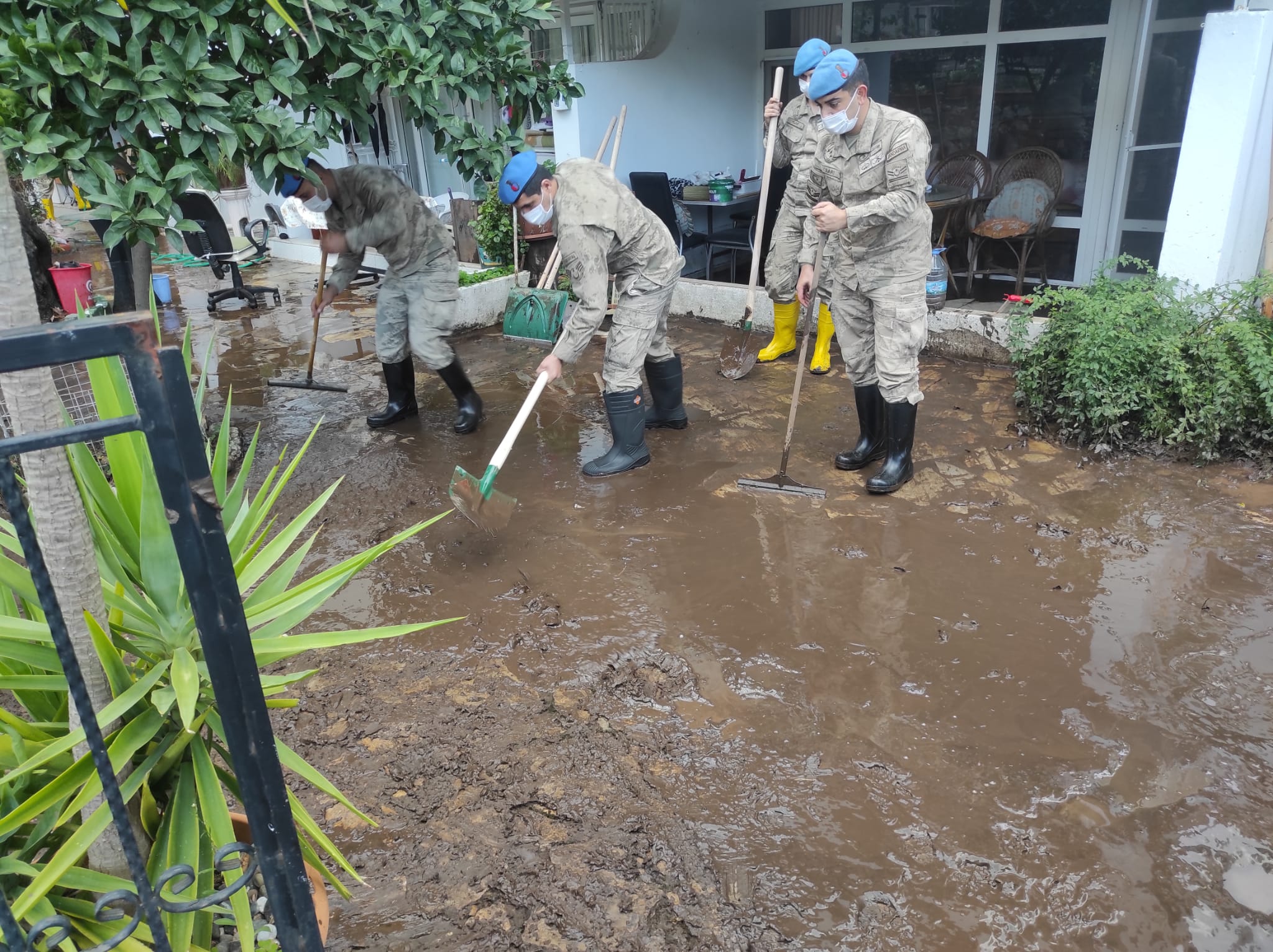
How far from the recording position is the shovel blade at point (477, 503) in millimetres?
3852

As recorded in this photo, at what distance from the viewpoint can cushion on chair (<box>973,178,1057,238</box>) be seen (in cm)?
682

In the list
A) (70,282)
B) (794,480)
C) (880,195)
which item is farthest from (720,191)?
(70,282)

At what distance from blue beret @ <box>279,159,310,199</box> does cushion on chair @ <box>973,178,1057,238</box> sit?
5020 mm

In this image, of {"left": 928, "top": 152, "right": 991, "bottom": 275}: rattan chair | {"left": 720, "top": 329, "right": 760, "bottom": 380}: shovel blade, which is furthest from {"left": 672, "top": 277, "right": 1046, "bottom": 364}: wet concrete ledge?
{"left": 928, "top": 152, "right": 991, "bottom": 275}: rattan chair

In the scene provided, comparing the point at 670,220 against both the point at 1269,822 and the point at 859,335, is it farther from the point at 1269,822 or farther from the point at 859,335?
the point at 1269,822

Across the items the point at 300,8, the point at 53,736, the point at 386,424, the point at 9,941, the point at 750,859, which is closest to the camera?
the point at 9,941

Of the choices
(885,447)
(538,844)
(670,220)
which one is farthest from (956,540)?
(670,220)

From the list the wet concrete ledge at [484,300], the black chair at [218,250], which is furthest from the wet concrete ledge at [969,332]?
the black chair at [218,250]

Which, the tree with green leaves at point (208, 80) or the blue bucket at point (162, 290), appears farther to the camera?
the blue bucket at point (162, 290)

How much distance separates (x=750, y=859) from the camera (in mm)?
2373

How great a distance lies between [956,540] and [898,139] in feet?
5.95

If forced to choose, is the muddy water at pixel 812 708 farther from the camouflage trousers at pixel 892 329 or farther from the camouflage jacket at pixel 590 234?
the camouflage jacket at pixel 590 234

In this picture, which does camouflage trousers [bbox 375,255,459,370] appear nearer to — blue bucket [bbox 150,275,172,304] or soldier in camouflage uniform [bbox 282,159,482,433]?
soldier in camouflage uniform [bbox 282,159,482,433]

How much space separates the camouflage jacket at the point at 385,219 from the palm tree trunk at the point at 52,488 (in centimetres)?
365
